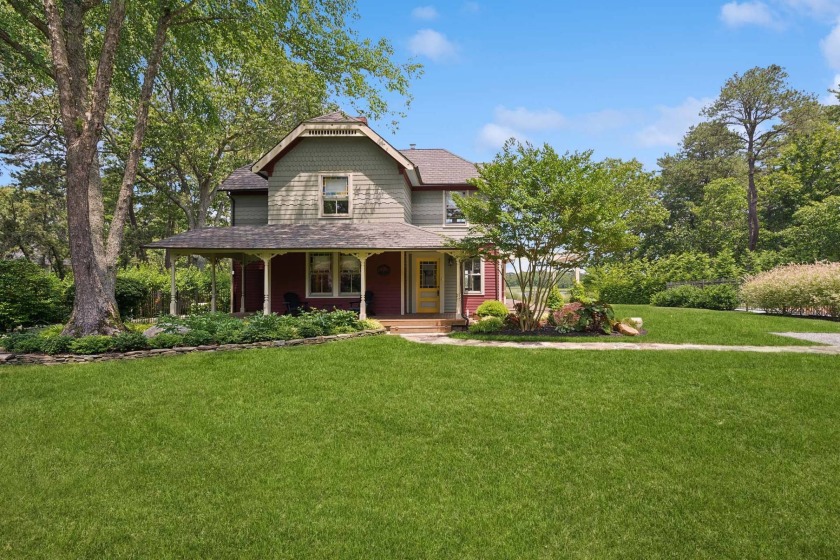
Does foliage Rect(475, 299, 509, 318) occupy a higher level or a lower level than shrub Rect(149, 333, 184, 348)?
higher

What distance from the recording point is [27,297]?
1348 cm

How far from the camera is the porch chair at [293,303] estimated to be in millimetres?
15298

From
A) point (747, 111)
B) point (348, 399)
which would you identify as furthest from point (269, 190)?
point (747, 111)

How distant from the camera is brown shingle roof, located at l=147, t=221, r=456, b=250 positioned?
13.8 metres

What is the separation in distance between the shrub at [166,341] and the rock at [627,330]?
10745mm

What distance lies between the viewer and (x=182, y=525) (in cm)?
371

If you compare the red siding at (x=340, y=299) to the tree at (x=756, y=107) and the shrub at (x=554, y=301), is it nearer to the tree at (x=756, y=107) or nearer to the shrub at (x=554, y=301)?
the shrub at (x=554, y=301)

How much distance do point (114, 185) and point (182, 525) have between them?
31420 mm

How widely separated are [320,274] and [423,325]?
468cm

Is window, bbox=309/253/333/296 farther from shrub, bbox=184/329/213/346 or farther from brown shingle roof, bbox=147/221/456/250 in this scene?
shrub, bbox=184/329/213/346

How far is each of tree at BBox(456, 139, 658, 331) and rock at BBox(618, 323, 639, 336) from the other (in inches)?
76.1

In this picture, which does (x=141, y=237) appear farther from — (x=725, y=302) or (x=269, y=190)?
(x=725, y=302)

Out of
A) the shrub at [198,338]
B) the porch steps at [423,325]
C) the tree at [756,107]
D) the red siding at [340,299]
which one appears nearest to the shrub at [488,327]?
the porch steps at [423,325]

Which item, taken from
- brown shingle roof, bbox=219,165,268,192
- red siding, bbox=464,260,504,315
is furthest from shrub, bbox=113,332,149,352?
red siding, bbox=464,260,504,315
